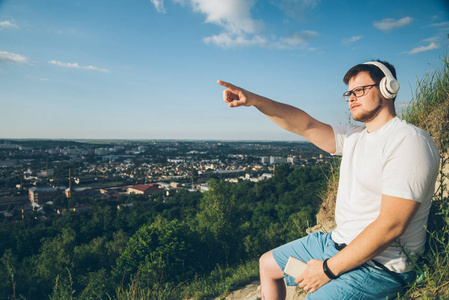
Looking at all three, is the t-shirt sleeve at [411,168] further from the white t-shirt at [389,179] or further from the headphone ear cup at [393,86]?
the headphone ear cup at [393,86]

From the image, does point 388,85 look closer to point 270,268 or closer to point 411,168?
point 411,168

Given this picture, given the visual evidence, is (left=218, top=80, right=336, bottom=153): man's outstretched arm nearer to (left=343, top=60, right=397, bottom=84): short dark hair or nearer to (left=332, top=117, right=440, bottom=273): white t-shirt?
(left=332, top=117, right=440, bottom=273): white t-shirt

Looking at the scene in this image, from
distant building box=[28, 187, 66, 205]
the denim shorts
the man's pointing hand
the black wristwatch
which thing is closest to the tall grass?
the denim shorts

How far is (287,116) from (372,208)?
2.76 feet

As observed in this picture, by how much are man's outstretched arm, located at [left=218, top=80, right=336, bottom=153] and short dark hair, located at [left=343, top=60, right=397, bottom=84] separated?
0.39 m

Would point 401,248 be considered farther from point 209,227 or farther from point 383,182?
point 209,227

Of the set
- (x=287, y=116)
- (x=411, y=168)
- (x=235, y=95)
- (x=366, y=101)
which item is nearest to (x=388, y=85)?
(x=366, y=101)

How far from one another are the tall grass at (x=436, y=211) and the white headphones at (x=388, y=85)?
2.59ft

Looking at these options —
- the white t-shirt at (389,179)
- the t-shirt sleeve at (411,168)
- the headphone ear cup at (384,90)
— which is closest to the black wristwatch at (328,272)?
the white t-shirt at (389,179)

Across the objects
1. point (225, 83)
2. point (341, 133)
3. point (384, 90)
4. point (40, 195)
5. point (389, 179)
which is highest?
point (225, 83)

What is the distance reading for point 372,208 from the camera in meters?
1.44

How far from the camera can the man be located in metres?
1.26

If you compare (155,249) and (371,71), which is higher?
(371,71)

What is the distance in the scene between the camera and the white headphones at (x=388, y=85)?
148cm
